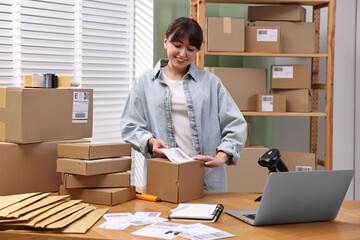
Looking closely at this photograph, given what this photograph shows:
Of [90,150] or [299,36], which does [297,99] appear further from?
[90,150]

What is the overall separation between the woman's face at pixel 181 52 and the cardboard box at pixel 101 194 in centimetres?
67

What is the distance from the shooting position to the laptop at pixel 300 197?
141cm

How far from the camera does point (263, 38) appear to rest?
10.3 feet

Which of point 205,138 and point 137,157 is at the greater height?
point 205,138

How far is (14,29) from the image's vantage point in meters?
2.97

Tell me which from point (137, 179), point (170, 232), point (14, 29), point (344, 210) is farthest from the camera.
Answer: point (137, 179)

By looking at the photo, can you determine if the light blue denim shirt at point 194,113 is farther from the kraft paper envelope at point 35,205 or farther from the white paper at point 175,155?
the kraft paper envelope at point 35,205

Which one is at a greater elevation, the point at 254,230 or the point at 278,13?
the point at 278,13

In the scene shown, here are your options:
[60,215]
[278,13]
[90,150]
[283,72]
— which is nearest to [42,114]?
[90,150]

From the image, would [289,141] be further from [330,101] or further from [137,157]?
[137,157]

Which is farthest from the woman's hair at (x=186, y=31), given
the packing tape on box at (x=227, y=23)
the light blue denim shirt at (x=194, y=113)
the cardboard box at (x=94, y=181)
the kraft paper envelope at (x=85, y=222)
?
the packing tape on box at (x=227, y=23)

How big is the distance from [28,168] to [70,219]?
51cm

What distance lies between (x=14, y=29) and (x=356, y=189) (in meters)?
2.68

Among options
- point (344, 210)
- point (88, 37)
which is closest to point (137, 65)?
point (88, 37)
